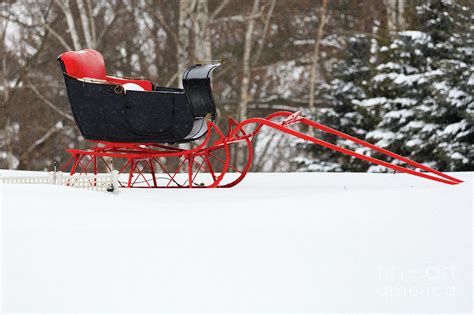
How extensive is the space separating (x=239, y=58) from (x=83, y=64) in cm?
1001

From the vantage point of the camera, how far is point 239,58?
50.2 feet

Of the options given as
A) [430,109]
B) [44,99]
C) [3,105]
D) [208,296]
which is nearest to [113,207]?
[208,296]

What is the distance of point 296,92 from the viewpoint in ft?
53.6

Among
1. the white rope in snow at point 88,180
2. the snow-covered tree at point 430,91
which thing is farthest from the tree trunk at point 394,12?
the white rope in snow at point 88,180

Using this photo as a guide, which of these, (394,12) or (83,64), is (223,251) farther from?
(394,12)

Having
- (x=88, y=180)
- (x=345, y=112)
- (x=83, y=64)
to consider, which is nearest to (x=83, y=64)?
(x=83, y=64)

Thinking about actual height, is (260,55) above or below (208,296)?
above

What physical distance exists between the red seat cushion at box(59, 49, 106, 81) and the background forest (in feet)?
22.7

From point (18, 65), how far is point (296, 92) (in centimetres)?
550

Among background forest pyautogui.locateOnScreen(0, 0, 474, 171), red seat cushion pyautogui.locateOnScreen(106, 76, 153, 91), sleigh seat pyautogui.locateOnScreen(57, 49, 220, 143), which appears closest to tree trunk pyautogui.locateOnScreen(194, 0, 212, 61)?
background forest pyautogui.locateOnScreen(0, 0, 474, 171)

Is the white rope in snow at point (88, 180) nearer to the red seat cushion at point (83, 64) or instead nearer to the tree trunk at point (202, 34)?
the red seat cushion at point (83, 64)

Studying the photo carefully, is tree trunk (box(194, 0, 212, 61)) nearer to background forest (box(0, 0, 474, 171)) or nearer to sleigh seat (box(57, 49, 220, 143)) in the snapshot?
background forest (box(0, 0, 474, 171))

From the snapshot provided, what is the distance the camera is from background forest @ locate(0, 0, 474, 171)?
41.6 feet

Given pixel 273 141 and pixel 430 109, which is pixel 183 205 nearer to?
pixel 430 109
